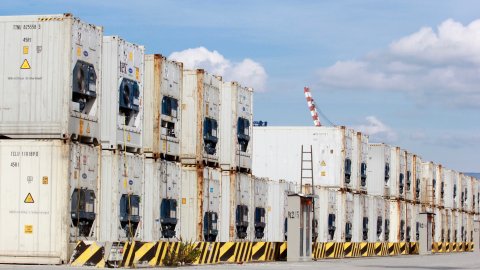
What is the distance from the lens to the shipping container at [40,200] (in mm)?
25688

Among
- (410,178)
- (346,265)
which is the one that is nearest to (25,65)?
(346,265)

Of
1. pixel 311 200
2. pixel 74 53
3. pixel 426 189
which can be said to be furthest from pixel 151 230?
pixel 426 189

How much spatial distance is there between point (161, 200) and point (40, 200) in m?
5.69

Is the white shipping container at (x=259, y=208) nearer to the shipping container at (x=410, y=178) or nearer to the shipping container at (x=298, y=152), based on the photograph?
the shipping container at (x=298, y=152)

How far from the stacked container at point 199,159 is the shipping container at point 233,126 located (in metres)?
1.22

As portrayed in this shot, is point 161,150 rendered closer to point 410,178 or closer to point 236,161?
point 236,161

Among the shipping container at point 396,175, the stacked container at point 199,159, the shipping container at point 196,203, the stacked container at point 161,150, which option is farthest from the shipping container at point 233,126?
the shipping container at point 396,175

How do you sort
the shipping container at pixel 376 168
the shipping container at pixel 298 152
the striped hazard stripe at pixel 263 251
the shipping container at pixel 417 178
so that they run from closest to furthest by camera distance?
the striped hazard stripe at pixel 263 251, the shipping container at pixel 298 152, the shipping container at pixel 376 168, the shipping container at pixel 417 178

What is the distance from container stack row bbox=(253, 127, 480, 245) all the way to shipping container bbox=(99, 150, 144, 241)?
15.9m

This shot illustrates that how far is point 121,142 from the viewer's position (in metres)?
28.7

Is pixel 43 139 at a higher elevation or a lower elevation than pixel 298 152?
lower

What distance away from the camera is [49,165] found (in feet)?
84.8

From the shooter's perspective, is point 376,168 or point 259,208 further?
point 376,168

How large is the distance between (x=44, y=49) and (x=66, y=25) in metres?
0.94
